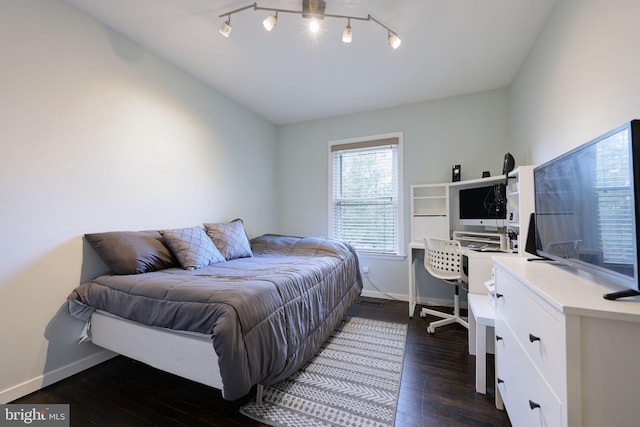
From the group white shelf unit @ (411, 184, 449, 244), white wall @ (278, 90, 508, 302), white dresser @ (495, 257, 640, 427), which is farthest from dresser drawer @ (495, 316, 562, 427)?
white wall @ (278, 90, 508, 302)

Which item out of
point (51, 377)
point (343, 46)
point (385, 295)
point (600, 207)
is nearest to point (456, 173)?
point (385, 295)

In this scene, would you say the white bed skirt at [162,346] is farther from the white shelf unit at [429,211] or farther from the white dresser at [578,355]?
the white shelf unit at [429,211]

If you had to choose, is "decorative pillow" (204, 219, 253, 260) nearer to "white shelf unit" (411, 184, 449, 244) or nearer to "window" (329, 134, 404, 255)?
"window" (329, 134, 404, 255)

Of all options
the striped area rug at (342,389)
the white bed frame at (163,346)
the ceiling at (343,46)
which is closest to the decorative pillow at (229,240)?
the white bed frame at (163,346)

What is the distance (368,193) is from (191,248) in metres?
2.43

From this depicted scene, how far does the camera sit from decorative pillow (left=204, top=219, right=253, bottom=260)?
103 inches

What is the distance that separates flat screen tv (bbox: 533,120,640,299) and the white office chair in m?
1.19

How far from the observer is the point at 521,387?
1099 millimetres

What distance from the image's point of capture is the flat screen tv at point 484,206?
2561 mm

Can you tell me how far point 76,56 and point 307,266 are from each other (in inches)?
93.2

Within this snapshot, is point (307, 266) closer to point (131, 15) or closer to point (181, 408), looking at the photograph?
point (181, 408)

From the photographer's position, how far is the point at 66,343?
1.76 metres

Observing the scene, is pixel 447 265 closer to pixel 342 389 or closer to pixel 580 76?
pixel 342 389

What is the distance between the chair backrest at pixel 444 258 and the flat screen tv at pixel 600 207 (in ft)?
3.87
